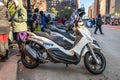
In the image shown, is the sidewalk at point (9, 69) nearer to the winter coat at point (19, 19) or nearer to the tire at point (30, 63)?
the tire at point (30, 63)

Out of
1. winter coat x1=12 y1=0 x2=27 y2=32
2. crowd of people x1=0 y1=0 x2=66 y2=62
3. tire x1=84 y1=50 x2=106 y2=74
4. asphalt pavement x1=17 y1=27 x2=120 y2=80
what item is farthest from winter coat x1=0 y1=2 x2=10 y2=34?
tire x1=84 y1=50 x2=106 y2=74

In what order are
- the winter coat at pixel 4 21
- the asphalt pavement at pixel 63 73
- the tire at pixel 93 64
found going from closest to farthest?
the asphalt pavement at pixel 63 73, the tire at pixel 93 64, the winter coat at pixel 4 21

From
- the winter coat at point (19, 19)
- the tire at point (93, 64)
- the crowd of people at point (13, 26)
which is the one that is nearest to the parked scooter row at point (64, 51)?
the tire at point (93, 64)

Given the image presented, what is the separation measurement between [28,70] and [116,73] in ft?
7.15

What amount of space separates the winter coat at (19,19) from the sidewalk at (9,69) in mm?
842

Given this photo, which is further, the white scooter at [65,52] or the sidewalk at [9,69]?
the white scooter at [65,52]

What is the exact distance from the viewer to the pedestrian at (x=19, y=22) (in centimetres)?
967

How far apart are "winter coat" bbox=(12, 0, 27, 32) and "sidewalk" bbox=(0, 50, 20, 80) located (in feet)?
2.76

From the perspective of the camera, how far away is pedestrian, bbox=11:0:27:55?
967 centimetres

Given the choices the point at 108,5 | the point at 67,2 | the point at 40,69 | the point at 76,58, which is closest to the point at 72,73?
the point at 76,58

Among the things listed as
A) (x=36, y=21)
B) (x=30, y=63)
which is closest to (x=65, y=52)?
(x=30, y=63)

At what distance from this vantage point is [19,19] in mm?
9727

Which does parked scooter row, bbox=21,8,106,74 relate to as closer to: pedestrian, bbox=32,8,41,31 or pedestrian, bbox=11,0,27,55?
pedestrian, bbox=11,0,27,55

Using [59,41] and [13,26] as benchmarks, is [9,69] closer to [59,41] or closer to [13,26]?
[59,41]
